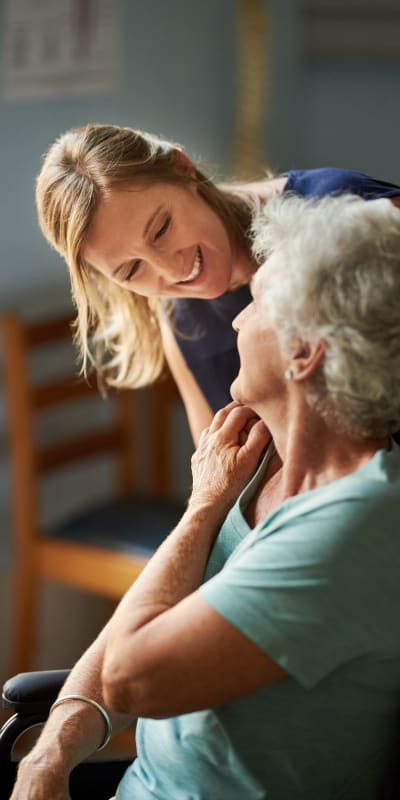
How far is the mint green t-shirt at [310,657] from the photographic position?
1111 mm

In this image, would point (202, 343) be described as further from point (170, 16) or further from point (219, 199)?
point (170, 16)

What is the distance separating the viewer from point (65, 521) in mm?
3021

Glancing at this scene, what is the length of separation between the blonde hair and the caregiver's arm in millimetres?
447

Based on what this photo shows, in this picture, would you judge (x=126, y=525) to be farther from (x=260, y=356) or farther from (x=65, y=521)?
(x=260, y=356)

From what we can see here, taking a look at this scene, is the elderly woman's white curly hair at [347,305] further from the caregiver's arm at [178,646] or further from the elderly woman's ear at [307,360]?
the caregiver's arm at [178,646]

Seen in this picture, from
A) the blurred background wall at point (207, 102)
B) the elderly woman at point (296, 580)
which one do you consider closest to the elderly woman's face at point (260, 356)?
the elderly woman at point (296, 580)

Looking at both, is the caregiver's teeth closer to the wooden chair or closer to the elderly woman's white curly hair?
the elderly woman's white curly hair

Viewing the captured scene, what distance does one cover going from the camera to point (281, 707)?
117cm

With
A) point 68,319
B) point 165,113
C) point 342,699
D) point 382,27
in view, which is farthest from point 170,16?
point 342,699

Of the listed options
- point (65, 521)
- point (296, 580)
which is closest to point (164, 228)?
point (296, 580)

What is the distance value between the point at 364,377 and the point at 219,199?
0.55 meters

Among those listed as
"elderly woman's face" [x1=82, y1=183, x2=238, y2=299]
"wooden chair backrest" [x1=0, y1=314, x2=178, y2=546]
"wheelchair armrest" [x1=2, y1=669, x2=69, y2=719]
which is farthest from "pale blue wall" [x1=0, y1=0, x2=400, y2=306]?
"wheelchair armrest" [x1=2, y1=669, x2=69, y2=719]

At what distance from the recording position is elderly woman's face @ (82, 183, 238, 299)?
4.95 ft

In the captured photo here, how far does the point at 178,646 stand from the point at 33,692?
384mm
